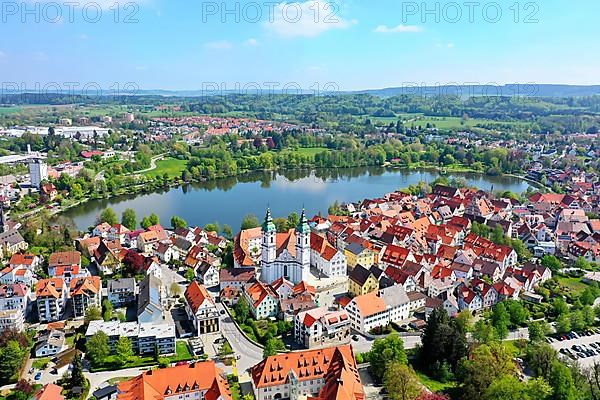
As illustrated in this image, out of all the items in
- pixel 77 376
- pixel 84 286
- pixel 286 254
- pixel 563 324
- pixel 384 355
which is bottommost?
pixel 563 324

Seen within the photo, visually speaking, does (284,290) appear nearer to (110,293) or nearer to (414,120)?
(110,293)

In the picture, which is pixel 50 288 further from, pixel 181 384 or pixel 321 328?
pixel 321 328

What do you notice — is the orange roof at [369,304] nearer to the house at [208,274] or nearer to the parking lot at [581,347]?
the parking lot at [581,347]

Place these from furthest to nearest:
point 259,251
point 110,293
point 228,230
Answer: point 228,230, point 259,251, point 110,293

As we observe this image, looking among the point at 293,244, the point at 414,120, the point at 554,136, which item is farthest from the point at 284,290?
the point at 414,120

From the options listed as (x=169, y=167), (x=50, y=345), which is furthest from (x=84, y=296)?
(x=169, y=167)
